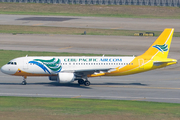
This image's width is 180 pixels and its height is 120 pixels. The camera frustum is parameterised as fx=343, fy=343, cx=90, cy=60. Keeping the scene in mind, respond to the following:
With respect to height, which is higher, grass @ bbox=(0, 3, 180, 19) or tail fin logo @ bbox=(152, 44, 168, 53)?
grass @ bbox=(0, 3, 180, 19)

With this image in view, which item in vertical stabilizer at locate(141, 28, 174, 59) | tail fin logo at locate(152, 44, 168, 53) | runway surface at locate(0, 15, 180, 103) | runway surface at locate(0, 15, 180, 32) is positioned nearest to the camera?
runway surface at locate(0, 15, 180, 103)

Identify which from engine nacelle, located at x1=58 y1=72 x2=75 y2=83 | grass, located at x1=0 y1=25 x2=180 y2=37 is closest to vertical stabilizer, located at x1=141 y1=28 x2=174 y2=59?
engine nacelle, located at x1=58 y1=72 x2=75 y2=83

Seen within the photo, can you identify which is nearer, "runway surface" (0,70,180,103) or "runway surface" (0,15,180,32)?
"runway surface" (0,70,180,103)

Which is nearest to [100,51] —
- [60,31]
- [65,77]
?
[60,31]

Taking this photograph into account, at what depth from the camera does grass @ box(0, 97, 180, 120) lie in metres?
30.6

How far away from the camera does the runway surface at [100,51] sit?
139ft

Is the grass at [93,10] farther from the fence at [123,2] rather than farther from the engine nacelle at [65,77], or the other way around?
the engine nacelle at [65,77]

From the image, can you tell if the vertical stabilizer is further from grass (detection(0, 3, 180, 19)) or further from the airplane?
grass (detection(0, 3, 180, 19))

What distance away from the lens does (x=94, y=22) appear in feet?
364

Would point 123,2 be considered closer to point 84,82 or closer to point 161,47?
point 161,47

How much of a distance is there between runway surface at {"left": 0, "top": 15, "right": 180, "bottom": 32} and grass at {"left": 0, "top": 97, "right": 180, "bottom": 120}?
66370 millimetres

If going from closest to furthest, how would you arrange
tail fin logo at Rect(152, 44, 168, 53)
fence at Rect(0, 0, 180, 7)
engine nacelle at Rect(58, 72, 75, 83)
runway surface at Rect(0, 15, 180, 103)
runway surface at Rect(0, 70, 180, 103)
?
runway surface at Rect(0, 70, 180, 103)
runway surface at Rect(0, 15, 180, 103)
engine nacelle at Rect(58, 72, 75, 83)
tail fin logo at Rect(152, 44, 168, 53)
fence at Rect(0, 0, 180, 7)

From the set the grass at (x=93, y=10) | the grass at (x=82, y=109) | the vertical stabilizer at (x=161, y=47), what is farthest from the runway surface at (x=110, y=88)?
the grass at (x=93, y=10)

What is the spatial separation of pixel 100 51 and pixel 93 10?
2526 inches
